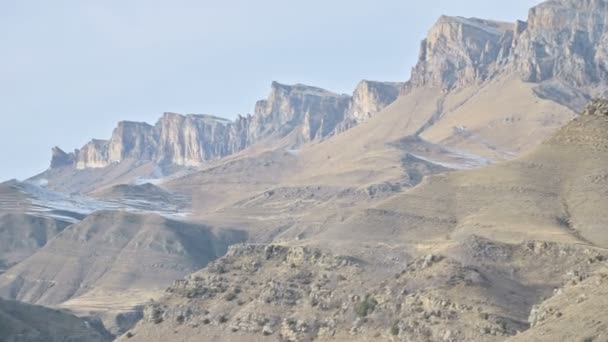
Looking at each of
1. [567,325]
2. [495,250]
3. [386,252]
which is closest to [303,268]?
[386,252]

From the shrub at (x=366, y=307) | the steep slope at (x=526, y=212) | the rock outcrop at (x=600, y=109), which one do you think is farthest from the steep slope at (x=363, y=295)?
Result: the rock outcrop at (x=600, y=109)

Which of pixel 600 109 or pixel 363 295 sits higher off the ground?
pixel 600 109

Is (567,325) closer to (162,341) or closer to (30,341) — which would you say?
(162,341)

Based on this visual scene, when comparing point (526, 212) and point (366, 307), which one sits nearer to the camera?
point (366, 307)

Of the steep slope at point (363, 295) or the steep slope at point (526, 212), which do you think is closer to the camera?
the steep slope at point (363, 295)

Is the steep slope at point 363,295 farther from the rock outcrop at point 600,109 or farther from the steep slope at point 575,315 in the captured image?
the rock outcrop at point 600,109

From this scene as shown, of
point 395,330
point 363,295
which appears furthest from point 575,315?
point 363,295

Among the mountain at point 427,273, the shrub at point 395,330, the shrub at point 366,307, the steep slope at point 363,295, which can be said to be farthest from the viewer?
the shrub at point 366,307

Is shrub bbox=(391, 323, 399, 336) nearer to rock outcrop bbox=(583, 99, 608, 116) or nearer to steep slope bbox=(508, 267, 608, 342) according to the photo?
steep slope bbox=(508, 267, 608, 342)

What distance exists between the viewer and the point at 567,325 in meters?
95.6

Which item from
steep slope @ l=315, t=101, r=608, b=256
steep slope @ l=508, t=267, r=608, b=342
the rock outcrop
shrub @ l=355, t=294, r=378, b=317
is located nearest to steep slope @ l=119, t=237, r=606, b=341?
shrub @ l=355, t=294, r=378, b=317

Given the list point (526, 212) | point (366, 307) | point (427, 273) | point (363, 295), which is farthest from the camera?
point (526, 212)

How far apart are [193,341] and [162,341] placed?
5.88 metres

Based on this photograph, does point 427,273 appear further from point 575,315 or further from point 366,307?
point 575,315
